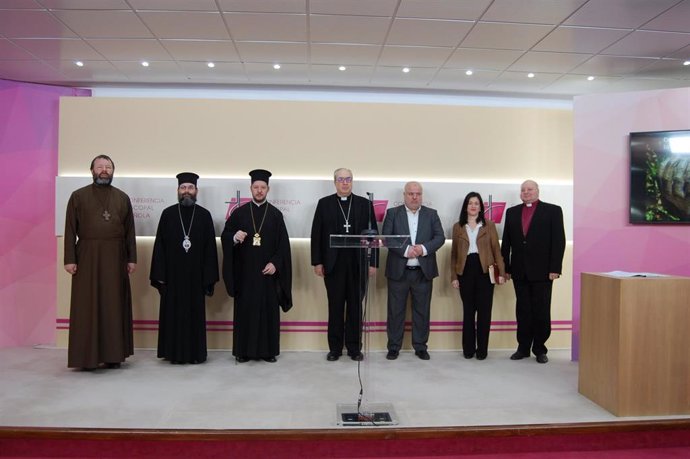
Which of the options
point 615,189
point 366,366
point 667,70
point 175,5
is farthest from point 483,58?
point 366,366

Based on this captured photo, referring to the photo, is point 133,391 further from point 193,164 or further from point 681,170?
point 681,170

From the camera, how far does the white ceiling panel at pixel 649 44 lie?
404 centimetres

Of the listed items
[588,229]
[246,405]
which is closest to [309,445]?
[246,405]

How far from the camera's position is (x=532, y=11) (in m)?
3.67

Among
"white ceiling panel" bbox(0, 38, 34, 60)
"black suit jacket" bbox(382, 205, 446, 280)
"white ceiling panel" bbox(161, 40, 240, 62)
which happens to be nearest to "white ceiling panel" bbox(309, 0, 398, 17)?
"white ceiling panel" bbox(161, 40, 240, 62)

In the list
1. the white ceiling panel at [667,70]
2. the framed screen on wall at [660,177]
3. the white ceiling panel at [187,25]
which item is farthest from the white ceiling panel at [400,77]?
the white ceiling panel at [667,70]

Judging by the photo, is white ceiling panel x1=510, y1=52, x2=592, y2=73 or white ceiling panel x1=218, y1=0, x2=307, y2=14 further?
white ceiling panel x1=510, y1=52, x2=592, y2=73

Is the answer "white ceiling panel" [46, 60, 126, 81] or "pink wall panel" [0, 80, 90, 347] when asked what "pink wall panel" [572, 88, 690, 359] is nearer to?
"white ceiling panel" [46, 60, 126, 81]

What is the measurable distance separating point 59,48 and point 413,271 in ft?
13.0

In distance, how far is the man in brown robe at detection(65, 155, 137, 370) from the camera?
381 cm

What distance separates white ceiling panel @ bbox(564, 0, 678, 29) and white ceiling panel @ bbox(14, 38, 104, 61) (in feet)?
14.2

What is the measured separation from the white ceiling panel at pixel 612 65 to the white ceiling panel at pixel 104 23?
429 centimetres

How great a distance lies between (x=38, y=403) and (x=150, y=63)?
3.32m

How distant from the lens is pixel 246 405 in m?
3.06
